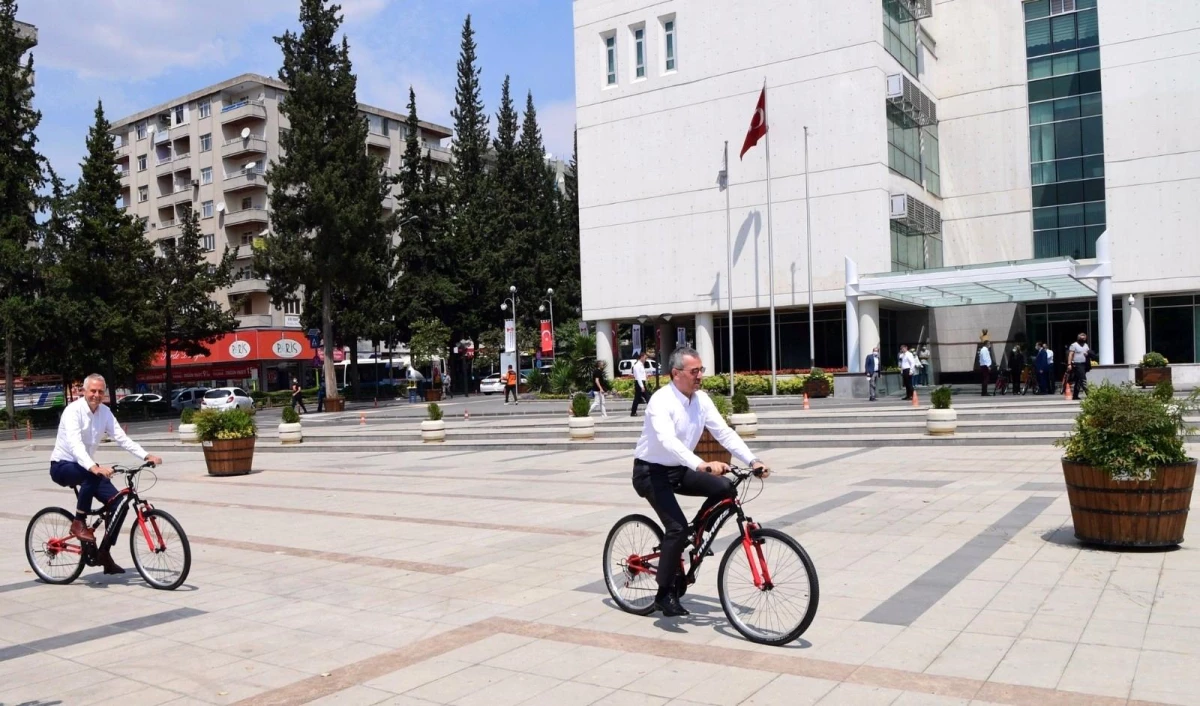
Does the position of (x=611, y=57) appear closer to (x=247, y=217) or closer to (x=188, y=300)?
(x=188, y=300)

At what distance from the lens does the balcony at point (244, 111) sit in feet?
219

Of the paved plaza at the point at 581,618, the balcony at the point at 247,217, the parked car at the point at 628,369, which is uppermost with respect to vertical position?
the balcony at the point at 247,217

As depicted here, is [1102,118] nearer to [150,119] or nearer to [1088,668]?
[1088,668]

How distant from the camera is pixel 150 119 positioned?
74125 mm

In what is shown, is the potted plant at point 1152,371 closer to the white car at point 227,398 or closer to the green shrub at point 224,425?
the green shrub at point 224,425

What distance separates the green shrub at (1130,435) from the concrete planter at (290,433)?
2150 cm

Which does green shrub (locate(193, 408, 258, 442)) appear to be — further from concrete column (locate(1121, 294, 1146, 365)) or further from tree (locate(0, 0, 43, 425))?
concrete column (locate(1121, 294, 1146, 365))

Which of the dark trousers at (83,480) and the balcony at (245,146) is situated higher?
the balcony at (245,146)

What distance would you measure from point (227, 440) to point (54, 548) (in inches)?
400

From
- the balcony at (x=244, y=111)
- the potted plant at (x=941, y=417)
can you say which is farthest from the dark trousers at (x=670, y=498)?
the balcony at (x=244, y=111)

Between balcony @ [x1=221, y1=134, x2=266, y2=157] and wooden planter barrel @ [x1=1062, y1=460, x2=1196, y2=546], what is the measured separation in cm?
6720

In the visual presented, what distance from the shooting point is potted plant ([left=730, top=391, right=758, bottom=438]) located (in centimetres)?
1959

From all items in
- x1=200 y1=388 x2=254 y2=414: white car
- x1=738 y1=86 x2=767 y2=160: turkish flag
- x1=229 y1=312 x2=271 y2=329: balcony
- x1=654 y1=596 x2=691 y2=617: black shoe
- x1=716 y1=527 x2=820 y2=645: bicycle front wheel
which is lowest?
x1=654 y1=596 x2=691 y2=617: black shoe

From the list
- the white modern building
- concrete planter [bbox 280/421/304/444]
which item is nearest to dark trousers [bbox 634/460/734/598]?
concrete planter [bbox 280/421/304/444]
